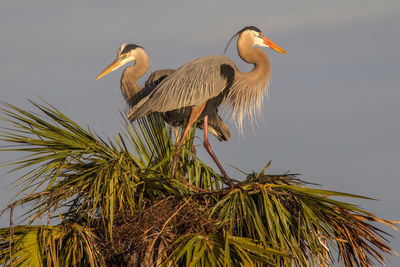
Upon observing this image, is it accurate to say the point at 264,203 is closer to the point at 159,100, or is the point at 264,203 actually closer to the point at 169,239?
the point at 169,239

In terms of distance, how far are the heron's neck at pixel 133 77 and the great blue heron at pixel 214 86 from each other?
110 cm

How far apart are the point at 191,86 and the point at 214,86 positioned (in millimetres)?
244

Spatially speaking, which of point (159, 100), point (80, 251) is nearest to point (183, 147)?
point (159, 100)

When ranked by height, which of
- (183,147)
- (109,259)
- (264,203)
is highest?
(183,147)

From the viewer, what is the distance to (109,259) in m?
4.73

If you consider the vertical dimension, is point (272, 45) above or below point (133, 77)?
above

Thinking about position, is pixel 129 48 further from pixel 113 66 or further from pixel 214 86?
pixel 214 86

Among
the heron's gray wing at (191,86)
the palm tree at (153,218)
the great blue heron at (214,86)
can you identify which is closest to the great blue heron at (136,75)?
the great blue heron at (214,86)

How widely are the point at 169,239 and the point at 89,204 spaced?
614 millimetres

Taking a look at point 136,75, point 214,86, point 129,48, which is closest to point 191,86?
point 214,86

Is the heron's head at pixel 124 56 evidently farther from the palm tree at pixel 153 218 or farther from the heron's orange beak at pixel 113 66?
the palm tree at pixel 153 218

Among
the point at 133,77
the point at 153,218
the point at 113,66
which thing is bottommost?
the point at 153,218

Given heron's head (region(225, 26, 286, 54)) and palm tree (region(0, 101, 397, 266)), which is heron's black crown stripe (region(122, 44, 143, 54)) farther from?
palm tree (region(0, 101, 397, 266))

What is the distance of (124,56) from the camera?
795cm
